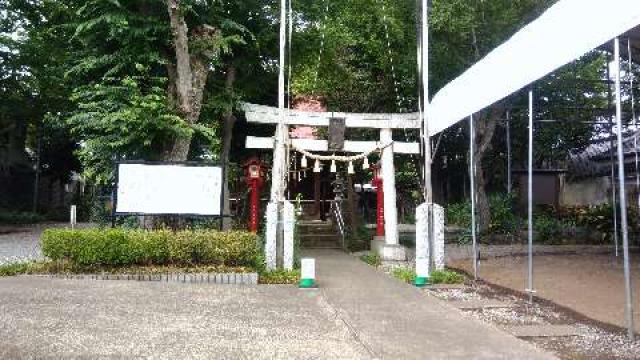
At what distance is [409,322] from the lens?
7.11m

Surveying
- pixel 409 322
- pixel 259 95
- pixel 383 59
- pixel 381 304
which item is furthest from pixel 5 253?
pixel 383 59

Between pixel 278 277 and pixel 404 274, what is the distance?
2570 millimetres

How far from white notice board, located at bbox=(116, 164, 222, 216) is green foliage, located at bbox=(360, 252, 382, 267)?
4.19 meters

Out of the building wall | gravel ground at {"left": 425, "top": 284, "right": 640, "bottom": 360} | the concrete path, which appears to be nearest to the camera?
the concrete path

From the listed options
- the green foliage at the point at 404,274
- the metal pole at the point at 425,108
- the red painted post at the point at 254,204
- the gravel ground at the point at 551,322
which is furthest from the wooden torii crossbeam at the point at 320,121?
the gravel ground at the point at 551,322

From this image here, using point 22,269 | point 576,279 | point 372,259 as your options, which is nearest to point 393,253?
point 372,259

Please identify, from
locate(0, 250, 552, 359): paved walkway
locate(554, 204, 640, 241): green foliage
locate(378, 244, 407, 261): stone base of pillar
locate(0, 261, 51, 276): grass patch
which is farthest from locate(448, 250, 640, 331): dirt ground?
locate(0, 261, 51, 276): grass patch

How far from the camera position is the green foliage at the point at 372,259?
13633 millimetres

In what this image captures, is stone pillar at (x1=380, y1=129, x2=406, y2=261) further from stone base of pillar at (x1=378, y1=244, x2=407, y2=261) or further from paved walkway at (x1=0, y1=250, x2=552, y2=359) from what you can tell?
paved walkway at (x1=0, y1=250, x2=552, y2=359)

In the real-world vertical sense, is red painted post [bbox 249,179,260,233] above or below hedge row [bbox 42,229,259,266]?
above

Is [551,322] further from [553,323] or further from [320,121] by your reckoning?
[320,121]

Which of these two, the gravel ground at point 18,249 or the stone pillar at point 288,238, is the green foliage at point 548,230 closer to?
the stone pillar at point 288,238

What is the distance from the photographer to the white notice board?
11.1 meters

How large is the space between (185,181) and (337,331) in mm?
5865
